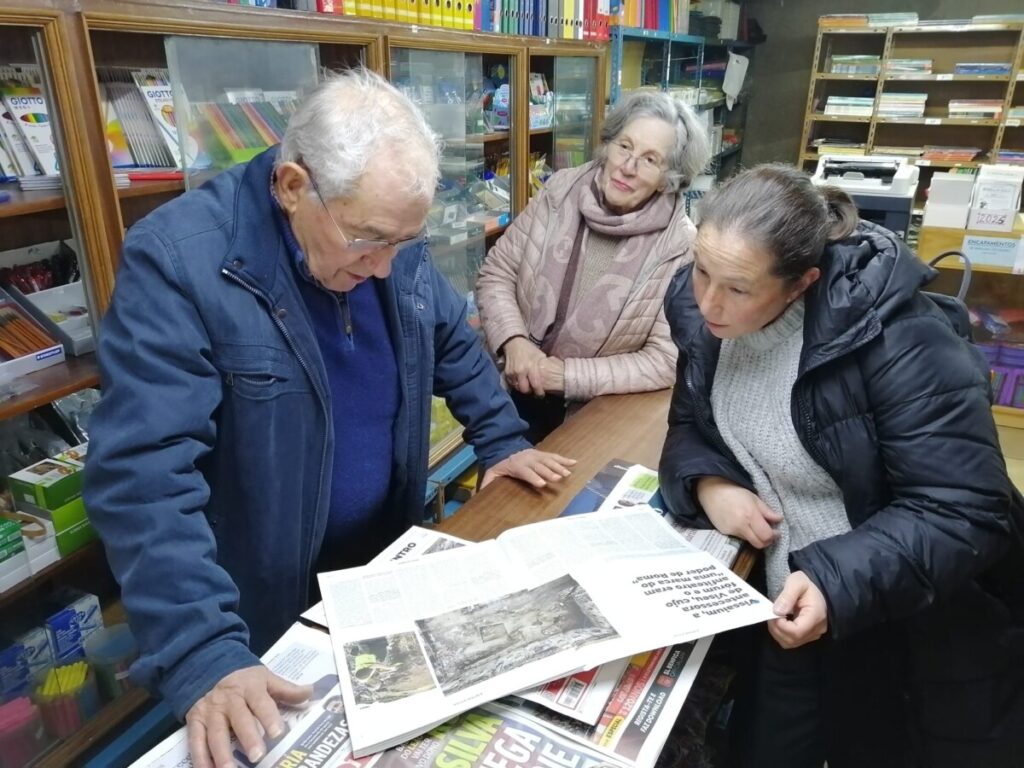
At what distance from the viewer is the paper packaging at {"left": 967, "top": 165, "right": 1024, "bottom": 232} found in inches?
124

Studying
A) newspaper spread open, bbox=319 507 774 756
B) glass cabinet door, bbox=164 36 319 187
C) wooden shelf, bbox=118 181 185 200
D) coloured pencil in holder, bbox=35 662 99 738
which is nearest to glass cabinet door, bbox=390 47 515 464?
glass cabinet door, bbox=164 36 319 187

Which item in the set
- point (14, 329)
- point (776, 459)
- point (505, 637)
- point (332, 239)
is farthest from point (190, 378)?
point (776, 459)

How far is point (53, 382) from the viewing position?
58.5 inches

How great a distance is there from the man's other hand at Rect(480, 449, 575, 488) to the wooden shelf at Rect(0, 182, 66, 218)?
0.97 meters

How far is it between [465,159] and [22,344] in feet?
5.51

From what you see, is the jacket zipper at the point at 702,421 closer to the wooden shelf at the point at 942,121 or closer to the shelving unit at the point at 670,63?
the shelving unit at the point at 670,63

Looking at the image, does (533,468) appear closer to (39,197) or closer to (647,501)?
(647,501)

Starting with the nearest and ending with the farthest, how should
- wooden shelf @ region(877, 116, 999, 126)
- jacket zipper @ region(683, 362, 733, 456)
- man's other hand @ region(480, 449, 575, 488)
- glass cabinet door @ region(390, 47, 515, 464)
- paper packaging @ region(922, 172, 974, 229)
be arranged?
jacket zipper @ region(683, 362, 733, 456) → man's other hand @ region(480, 449, 575, 488) → glass cabinet door @ region(390, 47, 515, 464) → paper packaging @ region(922, 172, 974, 229) → wooden shelf @ region(877, 116, 999, 126)

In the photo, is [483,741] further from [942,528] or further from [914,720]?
[914,720]

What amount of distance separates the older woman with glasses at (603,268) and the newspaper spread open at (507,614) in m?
0.81

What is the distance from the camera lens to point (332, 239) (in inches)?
43.6

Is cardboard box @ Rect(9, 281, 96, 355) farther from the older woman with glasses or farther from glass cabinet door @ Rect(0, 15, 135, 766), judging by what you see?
the older woman with glasses

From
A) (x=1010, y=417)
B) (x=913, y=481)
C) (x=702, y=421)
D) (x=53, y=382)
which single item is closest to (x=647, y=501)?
(x=702, y=421)

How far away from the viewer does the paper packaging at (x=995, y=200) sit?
124 inches
